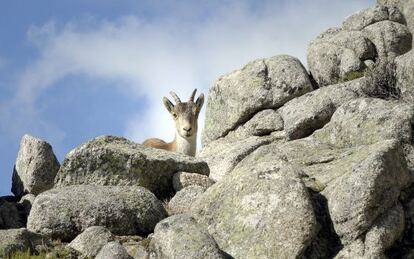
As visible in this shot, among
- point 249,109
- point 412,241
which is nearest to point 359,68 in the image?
point 249,109

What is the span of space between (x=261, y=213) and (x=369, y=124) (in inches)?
236

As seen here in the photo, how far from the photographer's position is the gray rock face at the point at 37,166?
23.3 meters

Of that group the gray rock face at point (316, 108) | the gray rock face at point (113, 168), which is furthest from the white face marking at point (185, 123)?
the gray rock face at point (113, 168)

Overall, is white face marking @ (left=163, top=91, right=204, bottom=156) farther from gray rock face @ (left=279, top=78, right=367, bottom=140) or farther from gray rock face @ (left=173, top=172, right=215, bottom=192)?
gray rock face @ (left=173, top=172, right=215, bottom=192)

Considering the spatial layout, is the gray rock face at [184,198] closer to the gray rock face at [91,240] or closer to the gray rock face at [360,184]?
the gray rock face at [360,184]

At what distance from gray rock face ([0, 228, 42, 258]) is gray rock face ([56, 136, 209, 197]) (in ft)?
12.2

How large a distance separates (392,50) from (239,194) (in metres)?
24.9

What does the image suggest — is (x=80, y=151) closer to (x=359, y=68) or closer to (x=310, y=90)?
(x=310, y=90)

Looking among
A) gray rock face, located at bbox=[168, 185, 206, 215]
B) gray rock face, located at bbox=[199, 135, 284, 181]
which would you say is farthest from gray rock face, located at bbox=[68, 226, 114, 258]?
gray rock face, located at bbox=[199, 135, 284, 181]

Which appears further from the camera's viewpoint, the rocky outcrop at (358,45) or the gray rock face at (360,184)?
the rocky outcrop at (358,45)

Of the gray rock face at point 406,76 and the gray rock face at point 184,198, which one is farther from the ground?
the gray rock face at point 406,76

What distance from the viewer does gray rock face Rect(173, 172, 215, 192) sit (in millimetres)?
18453

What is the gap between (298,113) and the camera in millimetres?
25859

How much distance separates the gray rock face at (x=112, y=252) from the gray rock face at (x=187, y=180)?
216 inches
